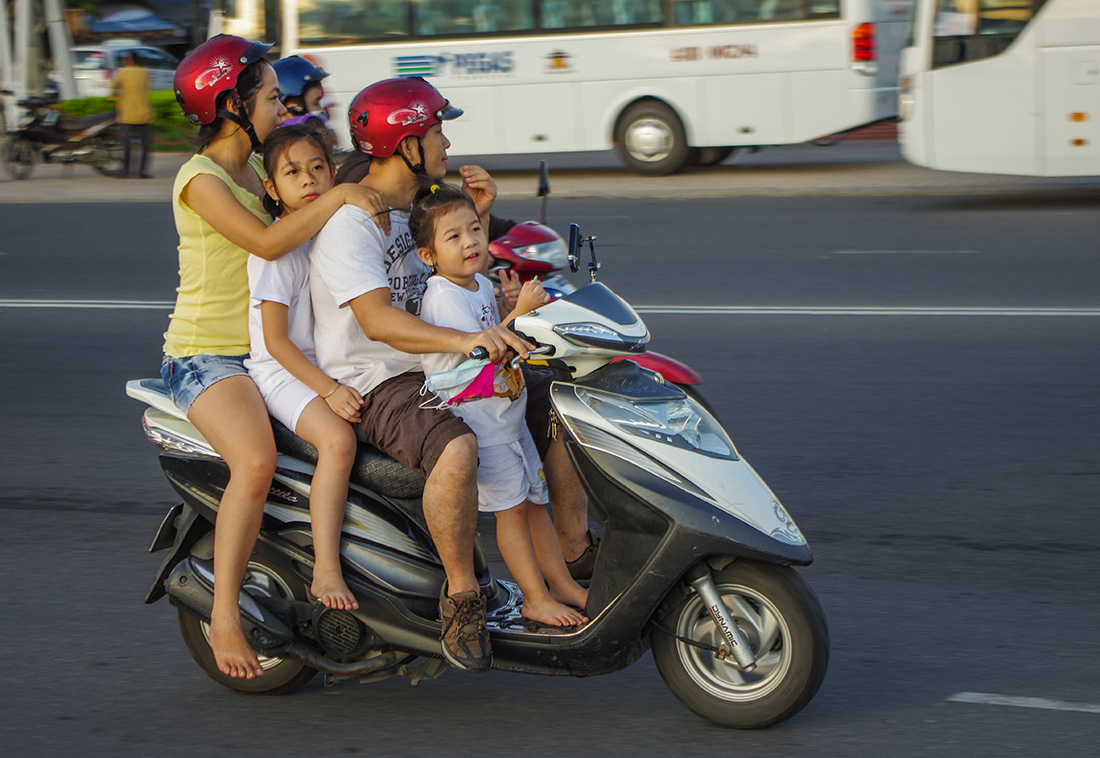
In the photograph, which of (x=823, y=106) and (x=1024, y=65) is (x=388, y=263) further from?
(x=823, y=106)

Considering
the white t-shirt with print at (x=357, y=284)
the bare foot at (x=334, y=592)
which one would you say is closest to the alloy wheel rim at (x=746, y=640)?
the bare foot at (x=334, y=592)

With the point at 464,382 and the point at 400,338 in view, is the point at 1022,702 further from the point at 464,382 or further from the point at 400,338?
the point at 400,338

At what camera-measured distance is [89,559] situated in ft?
15.8

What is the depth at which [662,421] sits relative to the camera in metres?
3.26

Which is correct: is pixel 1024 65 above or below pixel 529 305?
above

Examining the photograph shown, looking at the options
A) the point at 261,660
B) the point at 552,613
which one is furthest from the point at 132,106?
the point at 552,613

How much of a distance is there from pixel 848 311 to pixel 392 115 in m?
5.97

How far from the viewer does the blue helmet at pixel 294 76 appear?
6328 millimetres

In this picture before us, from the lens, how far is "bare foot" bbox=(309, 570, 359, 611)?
3367 mm

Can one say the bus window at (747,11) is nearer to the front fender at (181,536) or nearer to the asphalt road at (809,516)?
the asphalt road at (809,516)

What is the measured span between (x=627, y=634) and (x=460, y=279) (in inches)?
39.1

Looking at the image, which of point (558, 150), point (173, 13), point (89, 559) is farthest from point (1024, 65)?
point (173, 13)

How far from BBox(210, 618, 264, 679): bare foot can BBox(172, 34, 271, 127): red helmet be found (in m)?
1.33

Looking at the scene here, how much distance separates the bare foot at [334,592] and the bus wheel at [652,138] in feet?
47.7
